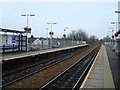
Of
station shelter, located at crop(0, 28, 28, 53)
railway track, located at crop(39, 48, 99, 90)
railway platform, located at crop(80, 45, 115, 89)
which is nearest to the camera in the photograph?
railway platform, located at crop(80, 45, 115, 89)

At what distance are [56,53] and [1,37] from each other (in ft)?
49.2

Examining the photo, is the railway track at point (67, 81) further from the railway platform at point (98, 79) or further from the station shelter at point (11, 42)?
the station shelter at point (11, 42)

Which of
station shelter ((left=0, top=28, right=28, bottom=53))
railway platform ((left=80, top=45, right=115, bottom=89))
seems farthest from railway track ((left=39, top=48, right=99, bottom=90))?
station shelter ((left=0, top=28, right=28, bottom=53))

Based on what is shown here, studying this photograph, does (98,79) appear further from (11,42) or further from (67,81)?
(11,42)

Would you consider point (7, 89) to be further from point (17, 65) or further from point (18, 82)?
point (17, 65)

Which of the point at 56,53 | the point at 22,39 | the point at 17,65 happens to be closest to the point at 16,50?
the point at 22,39

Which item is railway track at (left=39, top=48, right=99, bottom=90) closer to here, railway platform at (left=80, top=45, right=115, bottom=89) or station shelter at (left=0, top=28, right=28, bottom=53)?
railway platform at (left=80, top=45, right=115, bottom=89)

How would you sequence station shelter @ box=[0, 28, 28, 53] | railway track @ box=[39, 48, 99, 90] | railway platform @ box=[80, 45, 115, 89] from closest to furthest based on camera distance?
railway platform @ box=[80, 45, 115, 89], railway track @ box=[39, 48, 99, 90], station shelter @ box=[0, 28, 28, 53]

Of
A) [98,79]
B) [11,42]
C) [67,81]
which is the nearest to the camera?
[98,79]

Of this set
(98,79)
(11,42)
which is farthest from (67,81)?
(11,42)

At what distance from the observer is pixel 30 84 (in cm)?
1081

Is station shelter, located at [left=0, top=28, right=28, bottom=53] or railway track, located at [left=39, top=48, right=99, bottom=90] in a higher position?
station shelter, located at [left=0, top=28, right=28, bottom=53]

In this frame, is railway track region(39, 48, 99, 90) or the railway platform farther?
railway track region(39, 48, 99, 90)

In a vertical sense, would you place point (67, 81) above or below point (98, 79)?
below
